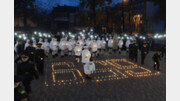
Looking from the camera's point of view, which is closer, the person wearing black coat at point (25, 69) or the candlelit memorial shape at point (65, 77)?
the person wearing black coat at point (25, 69)

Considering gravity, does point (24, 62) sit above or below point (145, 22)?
below

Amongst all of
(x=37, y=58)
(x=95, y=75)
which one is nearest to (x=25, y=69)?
(x=37, y=58)

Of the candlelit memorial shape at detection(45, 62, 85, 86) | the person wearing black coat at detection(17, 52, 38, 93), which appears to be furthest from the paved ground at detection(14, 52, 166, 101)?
the person wearing black coat at detection(17, 52, 38, 93)

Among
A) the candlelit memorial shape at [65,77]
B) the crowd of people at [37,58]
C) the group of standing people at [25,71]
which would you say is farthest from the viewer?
the candlelit memorial shape at [65,77]

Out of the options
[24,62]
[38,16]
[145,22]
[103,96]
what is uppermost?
[38,16]

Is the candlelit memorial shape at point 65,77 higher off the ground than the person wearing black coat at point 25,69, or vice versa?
the person wearing black coat at point 25,69

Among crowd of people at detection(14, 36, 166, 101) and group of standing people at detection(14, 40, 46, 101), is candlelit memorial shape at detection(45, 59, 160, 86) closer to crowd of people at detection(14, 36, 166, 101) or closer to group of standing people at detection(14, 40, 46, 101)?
crowd of people at detection(14, 36, 166, 101)

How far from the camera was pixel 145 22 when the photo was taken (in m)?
26.3

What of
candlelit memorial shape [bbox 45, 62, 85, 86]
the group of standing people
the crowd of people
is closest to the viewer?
the group of standing people

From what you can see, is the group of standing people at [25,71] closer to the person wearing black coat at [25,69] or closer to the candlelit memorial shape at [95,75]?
the person wearing black coat at [25,69]

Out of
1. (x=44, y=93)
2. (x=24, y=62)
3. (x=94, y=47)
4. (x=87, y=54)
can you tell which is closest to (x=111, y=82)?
(x=87, y=54)

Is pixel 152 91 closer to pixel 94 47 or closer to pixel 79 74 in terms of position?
pixel 79 74

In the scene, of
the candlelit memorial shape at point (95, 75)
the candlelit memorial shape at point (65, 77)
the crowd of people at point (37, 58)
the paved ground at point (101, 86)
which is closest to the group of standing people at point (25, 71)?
the crowd of people at point (37, 58)

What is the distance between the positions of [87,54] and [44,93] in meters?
3.94
